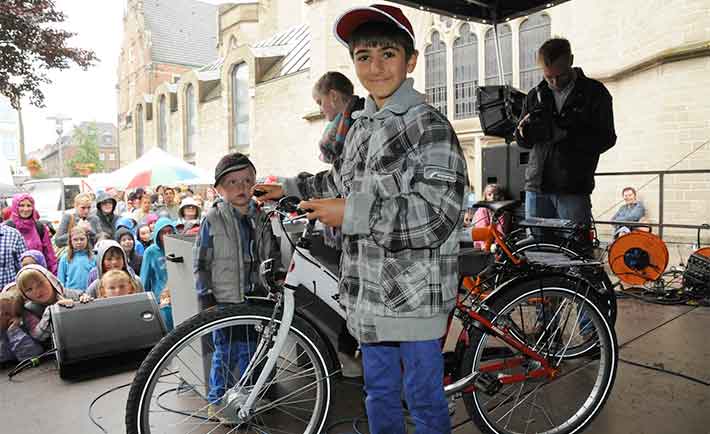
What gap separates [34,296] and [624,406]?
4.14 meters

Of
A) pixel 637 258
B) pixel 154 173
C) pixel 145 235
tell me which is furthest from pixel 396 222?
pixel 154 173

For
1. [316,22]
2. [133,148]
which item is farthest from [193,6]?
[316,22]

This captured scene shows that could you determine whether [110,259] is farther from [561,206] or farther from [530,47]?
[530,47]

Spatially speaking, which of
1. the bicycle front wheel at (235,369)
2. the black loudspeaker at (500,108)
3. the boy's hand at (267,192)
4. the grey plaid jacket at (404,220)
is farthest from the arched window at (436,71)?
the grey plaid jacket at (404,220)

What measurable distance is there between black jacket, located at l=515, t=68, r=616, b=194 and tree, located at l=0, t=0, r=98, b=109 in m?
7.55

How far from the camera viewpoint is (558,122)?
366cm

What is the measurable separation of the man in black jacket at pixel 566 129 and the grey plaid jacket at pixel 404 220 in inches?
83.7

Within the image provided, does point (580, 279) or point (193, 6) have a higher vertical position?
point (193, 6)

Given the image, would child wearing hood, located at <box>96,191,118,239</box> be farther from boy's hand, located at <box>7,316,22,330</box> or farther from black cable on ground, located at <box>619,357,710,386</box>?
black cable on ground, located at <box>619,357,710,386</box>

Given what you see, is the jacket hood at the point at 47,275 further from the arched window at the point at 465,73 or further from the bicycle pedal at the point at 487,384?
the arched window at the point at 465,73

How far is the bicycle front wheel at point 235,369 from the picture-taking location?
1974mm

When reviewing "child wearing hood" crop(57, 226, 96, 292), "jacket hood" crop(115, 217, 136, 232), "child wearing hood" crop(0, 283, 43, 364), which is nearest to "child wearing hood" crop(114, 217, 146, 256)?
"jacket hood" crop(115, 217, 136, 232)

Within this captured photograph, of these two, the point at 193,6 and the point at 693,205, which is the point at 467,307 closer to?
the point at 693,205

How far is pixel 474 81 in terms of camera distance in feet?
54.2
